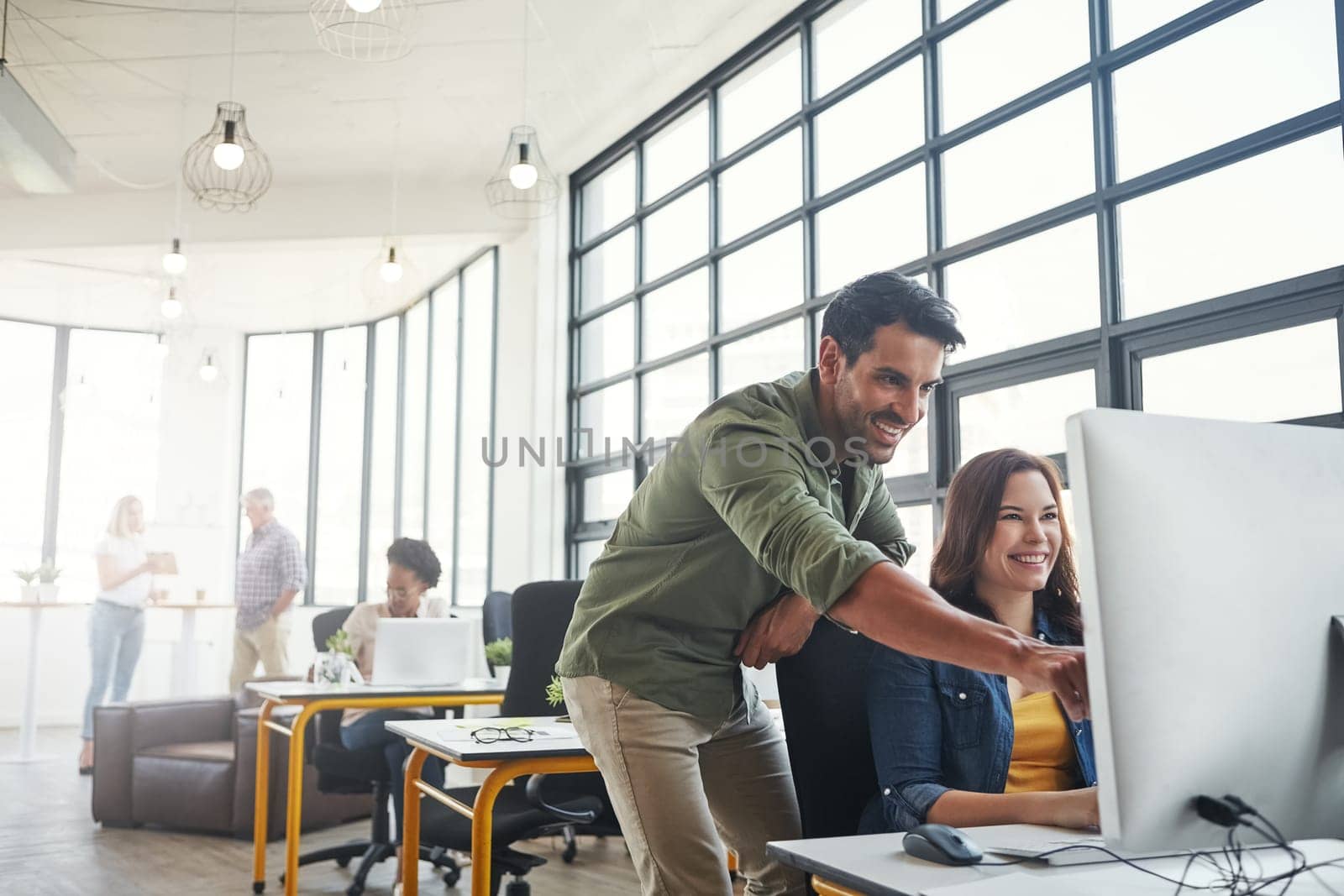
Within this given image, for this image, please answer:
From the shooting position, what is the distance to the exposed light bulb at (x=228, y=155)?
424cm

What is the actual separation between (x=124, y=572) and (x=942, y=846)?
7152mm

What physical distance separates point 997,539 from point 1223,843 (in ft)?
2.82

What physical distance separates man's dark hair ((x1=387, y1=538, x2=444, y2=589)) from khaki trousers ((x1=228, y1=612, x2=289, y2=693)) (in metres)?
2.70

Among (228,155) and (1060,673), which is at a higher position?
(228,155)

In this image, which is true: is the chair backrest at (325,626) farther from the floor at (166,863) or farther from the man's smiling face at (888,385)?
the man's smiling face at (888,385)

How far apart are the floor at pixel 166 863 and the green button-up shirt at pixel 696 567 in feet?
7.18

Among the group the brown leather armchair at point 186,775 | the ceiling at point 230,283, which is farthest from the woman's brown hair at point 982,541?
the ceiling at point 230,283

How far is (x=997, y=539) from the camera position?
1.79 meters

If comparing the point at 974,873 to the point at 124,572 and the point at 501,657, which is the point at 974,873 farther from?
the point at 124,572

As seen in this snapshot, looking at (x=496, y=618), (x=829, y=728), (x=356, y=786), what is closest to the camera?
(x=829, y=728)

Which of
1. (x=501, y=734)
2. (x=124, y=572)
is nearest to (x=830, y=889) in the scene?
(x=501, y=734)

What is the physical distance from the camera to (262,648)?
685cm

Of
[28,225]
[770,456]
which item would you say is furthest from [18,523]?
[770,456]

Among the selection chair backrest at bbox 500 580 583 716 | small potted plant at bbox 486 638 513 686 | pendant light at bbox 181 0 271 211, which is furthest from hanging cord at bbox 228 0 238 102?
chair backrest at bbox 500 580 583 716
